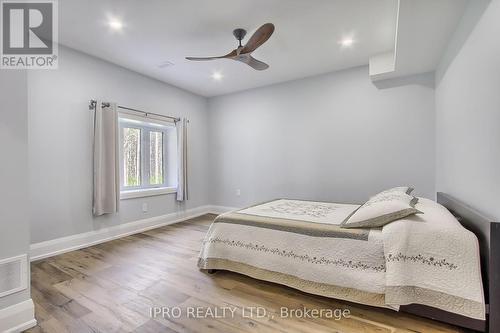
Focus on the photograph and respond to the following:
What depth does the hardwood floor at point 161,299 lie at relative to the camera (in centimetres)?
158

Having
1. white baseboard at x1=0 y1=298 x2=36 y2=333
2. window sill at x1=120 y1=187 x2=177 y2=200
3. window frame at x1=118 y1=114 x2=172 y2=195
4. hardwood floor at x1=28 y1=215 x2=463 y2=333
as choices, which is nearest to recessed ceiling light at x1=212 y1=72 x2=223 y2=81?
window frame at x1=118 y1=114 x2=172 y2=195

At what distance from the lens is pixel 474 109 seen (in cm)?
182

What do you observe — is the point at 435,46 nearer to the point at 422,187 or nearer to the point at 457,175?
the point at 457,175

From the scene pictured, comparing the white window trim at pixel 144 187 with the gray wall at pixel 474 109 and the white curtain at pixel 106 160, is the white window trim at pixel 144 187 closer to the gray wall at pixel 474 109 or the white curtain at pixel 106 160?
the white curtain at pixel 106 160

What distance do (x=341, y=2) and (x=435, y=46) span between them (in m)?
1.20

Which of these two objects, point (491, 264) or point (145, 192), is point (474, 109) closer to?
point (491, 264)

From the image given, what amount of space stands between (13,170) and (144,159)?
2.62 m

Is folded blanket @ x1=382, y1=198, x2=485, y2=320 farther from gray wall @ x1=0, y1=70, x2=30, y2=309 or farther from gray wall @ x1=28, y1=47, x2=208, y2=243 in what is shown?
gray wall @ x1=28, y1=47, x2=208, y2=243

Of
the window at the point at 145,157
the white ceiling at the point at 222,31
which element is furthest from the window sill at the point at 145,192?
the white ceiling at the point at 222,31

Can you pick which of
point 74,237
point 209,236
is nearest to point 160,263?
point 209,236

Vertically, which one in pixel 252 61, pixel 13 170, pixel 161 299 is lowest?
pixel 161 299

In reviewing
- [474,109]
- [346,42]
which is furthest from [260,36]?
[474,109]

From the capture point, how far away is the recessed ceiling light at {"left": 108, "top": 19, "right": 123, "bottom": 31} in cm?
246

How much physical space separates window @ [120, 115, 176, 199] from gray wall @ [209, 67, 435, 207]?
1.01 metres
